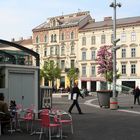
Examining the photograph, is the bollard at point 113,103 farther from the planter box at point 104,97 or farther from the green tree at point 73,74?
the green tree at point 73,74

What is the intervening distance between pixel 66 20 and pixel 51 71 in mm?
13961

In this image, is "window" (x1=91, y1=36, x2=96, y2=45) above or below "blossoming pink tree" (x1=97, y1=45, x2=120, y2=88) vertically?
above

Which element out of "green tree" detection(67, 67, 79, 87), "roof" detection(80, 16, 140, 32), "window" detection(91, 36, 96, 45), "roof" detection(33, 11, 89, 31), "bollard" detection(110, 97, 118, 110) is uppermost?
"roof" detection(33, 11, 89, 31)

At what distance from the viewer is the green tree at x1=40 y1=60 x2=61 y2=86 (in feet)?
294

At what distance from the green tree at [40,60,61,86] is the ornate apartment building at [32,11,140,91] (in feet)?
8.21

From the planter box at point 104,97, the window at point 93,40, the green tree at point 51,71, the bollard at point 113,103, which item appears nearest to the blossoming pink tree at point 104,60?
the window at point 93,40

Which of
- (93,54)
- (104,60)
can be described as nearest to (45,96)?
(104,60)

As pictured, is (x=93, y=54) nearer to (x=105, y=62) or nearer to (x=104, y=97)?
(x=105, y=62)

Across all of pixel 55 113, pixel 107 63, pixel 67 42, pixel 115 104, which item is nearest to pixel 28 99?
pixel 55 113

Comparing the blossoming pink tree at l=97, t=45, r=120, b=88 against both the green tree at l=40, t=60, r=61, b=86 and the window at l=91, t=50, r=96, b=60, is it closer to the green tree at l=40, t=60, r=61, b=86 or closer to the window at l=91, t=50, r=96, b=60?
the window at l=91, t=50, r=96, b=60

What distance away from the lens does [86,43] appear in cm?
8888

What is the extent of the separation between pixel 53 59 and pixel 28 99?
76.7 metres

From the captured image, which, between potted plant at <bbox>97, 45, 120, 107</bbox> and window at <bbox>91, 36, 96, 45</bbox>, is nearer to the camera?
potted plant at <bbox>97, 45, 120, 107</bbox>

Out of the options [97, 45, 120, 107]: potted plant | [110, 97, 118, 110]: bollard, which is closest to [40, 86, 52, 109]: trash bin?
[110, 97, 118, 110]: bollard
